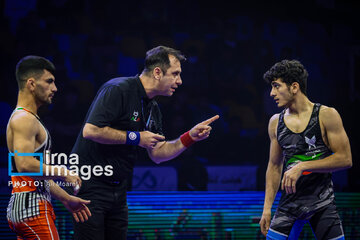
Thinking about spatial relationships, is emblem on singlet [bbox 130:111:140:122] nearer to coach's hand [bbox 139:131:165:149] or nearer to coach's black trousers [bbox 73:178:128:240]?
coach's hand [bbox 139:131:165:149]

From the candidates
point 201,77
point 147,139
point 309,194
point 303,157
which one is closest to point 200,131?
point 147,139

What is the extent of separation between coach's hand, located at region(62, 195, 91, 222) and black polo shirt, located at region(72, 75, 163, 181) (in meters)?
0.31

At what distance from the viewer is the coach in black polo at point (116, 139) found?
2.71 m

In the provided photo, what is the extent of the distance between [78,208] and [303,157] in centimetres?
161

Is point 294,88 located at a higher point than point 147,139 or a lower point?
higher

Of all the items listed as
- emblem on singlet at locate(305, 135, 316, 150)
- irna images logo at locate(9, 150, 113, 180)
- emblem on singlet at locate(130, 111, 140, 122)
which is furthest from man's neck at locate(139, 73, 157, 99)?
emblem on singlet at locate(305, 135, 316, 150)

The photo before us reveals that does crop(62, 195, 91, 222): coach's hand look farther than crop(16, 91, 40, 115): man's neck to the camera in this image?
Yes

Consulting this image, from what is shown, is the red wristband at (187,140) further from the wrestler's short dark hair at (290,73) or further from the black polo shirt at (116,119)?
the wrestler's short dark hair at (290,73)

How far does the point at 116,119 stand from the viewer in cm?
280

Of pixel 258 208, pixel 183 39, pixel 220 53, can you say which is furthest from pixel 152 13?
pixel 258 208

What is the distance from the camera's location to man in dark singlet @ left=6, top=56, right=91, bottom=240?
2.15 m

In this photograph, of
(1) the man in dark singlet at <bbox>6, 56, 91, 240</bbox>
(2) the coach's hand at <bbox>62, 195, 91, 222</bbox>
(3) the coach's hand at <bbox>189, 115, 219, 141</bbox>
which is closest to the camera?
(1) the man in dark singlet at <bbox>6, 56, 91, 240</bbox>

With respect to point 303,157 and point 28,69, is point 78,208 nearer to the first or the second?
point 28,69

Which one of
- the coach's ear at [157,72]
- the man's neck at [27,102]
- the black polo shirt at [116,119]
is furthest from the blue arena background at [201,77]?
the man's neck at [27,102]
